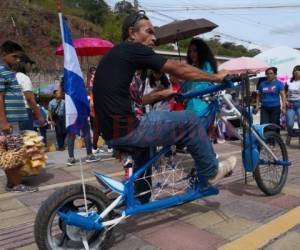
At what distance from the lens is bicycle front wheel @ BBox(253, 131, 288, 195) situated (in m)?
4.61

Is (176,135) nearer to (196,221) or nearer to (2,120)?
(196,221)

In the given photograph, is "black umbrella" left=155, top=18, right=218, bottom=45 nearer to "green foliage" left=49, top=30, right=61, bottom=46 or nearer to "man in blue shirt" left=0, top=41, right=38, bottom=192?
"man in blue shirt" left=0, top=41, right=38, bottom=192

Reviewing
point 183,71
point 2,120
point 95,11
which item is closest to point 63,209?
point 183,71

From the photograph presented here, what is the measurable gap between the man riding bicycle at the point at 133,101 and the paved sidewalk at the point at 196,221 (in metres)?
0.69

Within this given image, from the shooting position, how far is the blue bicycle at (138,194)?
3.09m

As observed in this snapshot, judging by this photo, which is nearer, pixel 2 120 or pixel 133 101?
pixel 133 101

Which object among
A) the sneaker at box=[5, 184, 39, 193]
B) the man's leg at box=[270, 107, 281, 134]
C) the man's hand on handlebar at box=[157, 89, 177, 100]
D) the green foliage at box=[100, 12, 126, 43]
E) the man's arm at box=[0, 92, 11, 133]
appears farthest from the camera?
the green foliage at box=[100, 12, 126, 43]

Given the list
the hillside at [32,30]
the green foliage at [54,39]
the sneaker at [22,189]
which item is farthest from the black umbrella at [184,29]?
the green foliage at [54,39]

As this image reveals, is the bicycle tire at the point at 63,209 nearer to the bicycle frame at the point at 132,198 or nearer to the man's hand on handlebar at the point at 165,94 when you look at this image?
the bicycle frame at the point at 132,198

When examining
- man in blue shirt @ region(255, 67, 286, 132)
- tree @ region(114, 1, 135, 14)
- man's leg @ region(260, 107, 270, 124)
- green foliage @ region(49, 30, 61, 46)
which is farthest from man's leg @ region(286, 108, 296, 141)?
green foliage @ region(49, 30, 61, 46)

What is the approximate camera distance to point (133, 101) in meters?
3.57

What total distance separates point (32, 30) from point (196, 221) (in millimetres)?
34970

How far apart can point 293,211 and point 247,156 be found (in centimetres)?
75

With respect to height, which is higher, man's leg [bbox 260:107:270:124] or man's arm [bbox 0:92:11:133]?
man's arm [bbox 0:92:11:133]
